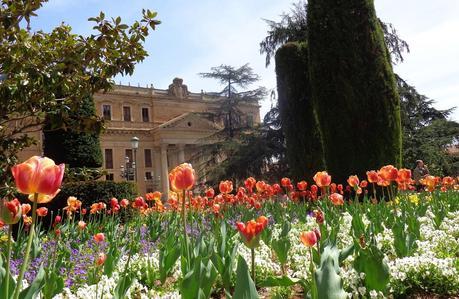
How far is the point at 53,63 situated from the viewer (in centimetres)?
485

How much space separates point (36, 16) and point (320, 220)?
12.2 feet

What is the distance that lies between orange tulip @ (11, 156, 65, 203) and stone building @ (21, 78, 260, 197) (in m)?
40.0

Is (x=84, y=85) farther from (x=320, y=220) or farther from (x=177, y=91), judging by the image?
(x=177, y=91)

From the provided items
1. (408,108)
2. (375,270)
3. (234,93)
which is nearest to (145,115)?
(234,93)

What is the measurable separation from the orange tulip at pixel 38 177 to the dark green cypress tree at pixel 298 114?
483 inches

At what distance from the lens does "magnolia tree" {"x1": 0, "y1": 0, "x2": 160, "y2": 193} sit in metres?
4.17

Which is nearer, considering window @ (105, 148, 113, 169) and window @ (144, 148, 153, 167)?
window @ (105, 148, 113, 169)

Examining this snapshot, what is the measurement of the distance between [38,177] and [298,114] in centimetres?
1333

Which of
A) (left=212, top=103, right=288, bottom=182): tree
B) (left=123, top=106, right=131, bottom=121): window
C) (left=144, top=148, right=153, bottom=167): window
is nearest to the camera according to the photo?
(left=212, top=103, right=288, bottom=182): tree

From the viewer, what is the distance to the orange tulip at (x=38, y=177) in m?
1.38

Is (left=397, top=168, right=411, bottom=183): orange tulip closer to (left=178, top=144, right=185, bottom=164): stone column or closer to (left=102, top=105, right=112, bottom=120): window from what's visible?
(left=178, top=144, right=185, bottom=164): stone column

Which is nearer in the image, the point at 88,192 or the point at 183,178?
the point at 183,178

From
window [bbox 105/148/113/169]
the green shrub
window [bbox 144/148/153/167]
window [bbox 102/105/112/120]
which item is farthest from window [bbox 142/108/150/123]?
the green shrub

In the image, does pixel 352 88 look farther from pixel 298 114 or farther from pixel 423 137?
pixel 423 137
